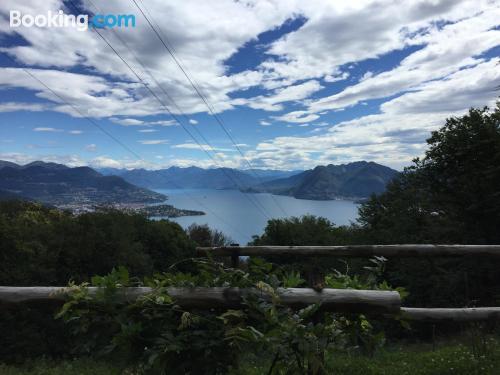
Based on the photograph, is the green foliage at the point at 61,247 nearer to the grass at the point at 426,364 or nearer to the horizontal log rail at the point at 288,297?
the grass at the point at 426,364

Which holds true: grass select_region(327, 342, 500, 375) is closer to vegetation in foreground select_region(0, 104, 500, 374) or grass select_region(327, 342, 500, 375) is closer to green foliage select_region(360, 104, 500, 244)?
vegetation in foreground select_region(0, 104, 500, 374)

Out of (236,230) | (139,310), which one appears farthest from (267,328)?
(236,230)

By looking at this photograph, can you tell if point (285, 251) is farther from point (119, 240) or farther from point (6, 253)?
point (119, 240)

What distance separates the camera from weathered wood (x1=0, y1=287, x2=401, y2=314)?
7.41 feet

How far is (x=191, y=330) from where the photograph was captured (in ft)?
7.16

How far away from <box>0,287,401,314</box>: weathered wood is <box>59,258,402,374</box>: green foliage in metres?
0.05

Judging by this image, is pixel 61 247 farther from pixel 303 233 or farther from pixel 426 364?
pixel 426 364

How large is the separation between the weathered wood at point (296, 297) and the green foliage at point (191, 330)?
0.15ft

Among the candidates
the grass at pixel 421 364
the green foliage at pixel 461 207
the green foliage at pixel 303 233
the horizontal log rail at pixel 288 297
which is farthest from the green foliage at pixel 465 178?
the green foliage at pixel 303 233

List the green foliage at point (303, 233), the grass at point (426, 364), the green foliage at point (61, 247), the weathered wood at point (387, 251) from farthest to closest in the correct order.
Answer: the green foliage at point (303, 233) < the green foliage at point (61, 247) < the weathered wood at point (387, 251) < the grass at point (426, 364)

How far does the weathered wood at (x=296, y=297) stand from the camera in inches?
89.0

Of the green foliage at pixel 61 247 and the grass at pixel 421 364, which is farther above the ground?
the grass at pixel 421 364

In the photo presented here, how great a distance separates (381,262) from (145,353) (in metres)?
1.70

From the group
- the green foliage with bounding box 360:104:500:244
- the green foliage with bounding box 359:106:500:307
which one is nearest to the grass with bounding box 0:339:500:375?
the green foliage with bounding box 359:106:500:307
